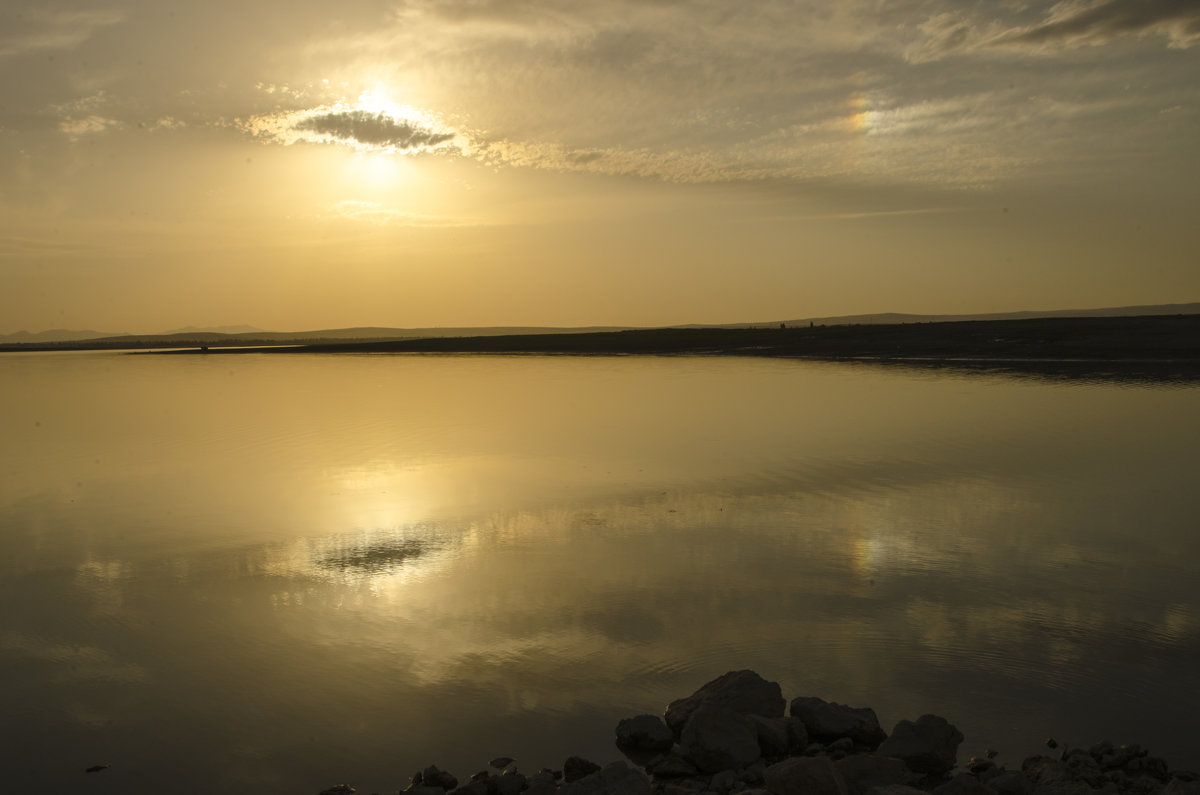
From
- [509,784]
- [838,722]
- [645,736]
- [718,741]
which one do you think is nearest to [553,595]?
[645,736]

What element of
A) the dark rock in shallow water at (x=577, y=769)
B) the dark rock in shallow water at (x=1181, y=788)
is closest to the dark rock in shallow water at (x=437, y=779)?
the dark rock in shallow water at (x=577, y=769)

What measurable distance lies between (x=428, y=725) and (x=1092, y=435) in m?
20.0

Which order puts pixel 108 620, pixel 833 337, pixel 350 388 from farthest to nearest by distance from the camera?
pixel 833 337 < pixel 350 388 < pixel 108 620

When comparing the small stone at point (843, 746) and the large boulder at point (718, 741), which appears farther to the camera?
the small stone at point (843, 746)

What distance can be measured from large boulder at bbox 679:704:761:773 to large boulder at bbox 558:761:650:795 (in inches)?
22.7

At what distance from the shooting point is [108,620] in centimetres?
996

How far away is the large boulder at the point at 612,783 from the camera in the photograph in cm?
634

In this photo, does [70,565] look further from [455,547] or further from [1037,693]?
[1037,693]

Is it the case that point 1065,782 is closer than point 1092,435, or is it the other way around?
point 1065,782

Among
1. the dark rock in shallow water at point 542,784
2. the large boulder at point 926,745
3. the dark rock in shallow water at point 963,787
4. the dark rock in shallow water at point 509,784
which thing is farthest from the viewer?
the large boulder at point 926,745

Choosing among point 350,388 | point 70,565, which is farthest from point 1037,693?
point 350,388

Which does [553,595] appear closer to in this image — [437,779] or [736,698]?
[736,698]

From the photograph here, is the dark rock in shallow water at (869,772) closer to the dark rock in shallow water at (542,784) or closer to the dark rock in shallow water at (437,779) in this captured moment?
the dark rock in shallow water at (542,784)

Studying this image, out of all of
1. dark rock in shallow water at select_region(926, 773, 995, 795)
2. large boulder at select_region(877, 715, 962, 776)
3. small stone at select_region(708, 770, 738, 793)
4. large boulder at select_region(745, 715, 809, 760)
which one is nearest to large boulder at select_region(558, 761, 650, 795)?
small stone at select_region(708, 770, 738, 793)
